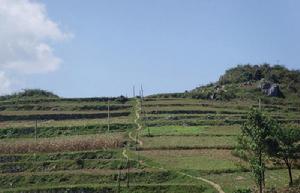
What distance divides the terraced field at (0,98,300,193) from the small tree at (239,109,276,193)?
339cm

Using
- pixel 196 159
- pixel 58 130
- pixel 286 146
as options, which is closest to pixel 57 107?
pixel 58 130

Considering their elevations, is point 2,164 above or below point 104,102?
below

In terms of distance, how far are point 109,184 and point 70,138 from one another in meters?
17.3

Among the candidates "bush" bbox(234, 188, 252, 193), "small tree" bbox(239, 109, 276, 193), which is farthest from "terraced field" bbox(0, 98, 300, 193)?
"small tree" bbox(239, 109, 276, 193)

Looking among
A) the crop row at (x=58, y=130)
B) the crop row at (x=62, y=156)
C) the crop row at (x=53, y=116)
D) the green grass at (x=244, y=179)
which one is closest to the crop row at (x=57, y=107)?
the crop row at (x=53, y=116)

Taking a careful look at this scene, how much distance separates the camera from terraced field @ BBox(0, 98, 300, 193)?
5491 centimetres

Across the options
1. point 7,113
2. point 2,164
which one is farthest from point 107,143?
point 7,113

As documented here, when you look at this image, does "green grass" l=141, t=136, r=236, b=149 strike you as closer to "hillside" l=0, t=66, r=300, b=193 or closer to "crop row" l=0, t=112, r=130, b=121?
"hillside" l=0, t=66, r=300, b=193

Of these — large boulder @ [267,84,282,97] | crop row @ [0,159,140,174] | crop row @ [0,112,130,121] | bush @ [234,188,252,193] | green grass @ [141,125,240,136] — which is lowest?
bush @ [234,188,252,193]

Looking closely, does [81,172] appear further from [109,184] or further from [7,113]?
[7,113]

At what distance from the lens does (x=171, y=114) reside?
8425 cm

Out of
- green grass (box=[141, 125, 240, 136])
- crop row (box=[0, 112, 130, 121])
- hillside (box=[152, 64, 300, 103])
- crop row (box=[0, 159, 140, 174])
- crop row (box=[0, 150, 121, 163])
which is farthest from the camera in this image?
hillside (box=[152, 64, 300, 103])

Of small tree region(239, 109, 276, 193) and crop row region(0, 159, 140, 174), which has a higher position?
small tree region(239, 109, 276, 193)

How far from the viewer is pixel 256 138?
45781 mm
